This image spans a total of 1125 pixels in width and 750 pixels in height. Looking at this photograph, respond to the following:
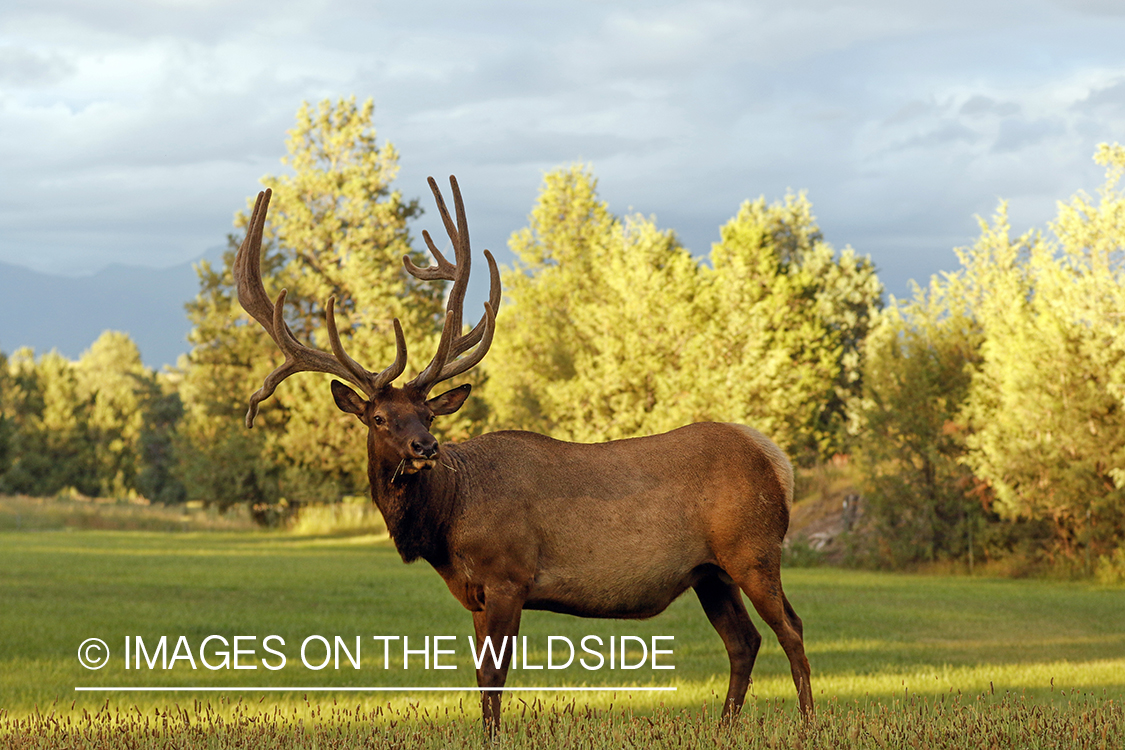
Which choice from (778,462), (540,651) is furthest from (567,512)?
(540,651)

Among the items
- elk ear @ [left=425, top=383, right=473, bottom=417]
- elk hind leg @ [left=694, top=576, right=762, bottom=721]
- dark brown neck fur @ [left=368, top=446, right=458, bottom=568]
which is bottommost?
elk hind leg @ [left=694, top=576, right=762, bottom=721]

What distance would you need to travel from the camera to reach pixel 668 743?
7273 mm

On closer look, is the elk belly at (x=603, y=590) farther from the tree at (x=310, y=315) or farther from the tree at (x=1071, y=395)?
the tree at (x=310, y=315)

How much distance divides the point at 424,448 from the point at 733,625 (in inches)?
109

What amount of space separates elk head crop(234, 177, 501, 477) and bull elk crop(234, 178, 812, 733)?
0.05 ft

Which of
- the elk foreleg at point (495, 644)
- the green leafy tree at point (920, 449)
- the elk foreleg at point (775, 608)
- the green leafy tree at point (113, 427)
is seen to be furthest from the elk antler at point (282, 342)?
the green leafy tree at point (113, 427)

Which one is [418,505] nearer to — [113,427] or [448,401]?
[448,401]

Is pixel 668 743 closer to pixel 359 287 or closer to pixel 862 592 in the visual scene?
pixel 862 592

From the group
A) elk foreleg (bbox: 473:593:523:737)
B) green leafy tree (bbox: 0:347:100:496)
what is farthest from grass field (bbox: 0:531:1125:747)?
green leafy tree (bbox: 0:347:100:496)

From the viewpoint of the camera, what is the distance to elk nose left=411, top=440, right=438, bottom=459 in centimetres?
748

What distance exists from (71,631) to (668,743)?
1324 centimetres

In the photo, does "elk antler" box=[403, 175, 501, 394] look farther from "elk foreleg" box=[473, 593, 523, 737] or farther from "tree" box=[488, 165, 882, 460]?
"tree" box=[488, 165, 882, 460]

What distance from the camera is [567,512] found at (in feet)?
26.9

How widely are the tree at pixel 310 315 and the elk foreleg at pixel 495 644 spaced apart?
40508mm
